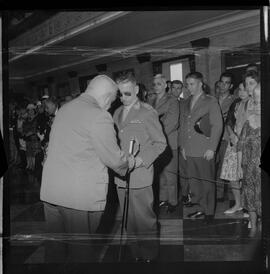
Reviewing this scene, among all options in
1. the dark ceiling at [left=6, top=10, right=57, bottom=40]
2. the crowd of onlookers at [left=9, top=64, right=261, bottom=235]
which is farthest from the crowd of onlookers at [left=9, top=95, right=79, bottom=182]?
the dark ceiling at [left=6, top=10, right=57, bottom=40]

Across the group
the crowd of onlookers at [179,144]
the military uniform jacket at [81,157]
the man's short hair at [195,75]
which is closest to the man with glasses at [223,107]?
the crowd of onlookers at [179,144]

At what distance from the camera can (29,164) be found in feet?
7.14

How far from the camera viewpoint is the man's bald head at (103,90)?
2152 millimetres

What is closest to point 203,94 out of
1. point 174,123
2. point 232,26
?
point 174,123

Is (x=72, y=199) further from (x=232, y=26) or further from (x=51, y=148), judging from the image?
(x=232, y=26)

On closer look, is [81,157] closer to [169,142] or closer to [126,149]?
[126,149]

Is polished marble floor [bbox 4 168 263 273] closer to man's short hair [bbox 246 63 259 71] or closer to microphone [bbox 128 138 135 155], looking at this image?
microphone [bbox 128 138 135 155]

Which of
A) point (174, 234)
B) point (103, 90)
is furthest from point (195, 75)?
point (174, 234)

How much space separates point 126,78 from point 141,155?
→ 0.40 meters

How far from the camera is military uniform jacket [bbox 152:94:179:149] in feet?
7.13

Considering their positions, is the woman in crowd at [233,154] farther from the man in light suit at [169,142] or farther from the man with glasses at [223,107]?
the man in light suit at [169,142]

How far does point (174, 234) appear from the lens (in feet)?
7.14

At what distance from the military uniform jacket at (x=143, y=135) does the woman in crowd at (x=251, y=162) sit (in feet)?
1.34

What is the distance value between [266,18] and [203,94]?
1.57 feet
